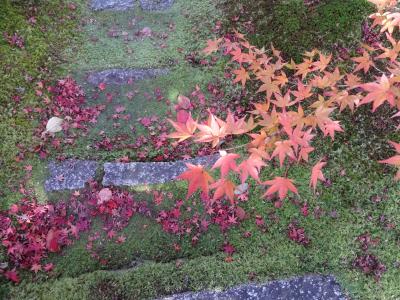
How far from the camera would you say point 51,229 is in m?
5.12

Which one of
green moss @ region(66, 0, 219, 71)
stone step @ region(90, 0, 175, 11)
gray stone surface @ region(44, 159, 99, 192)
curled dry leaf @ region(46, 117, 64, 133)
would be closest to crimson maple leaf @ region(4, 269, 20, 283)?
gray stone surface @ region(44, 159, 99, 192)

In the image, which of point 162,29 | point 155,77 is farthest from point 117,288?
point 162,29

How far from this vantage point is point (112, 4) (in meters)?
8.17

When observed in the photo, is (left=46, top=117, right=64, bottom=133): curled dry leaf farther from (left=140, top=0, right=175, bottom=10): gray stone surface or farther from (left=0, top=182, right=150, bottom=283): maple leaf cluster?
(left=140, top=0, right=175, bottom=10): gray stone surface

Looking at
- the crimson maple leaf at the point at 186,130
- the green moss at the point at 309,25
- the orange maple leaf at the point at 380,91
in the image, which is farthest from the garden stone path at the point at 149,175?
the orange maple leaf at the point at 380,91

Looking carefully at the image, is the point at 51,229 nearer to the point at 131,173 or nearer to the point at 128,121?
the point at 131,173

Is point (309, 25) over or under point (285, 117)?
over

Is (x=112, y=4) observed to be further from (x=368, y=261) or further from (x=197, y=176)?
(x=368, y=261)

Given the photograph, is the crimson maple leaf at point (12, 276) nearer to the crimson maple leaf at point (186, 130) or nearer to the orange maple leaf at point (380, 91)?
the crimson maple leaf at point (186, 130)

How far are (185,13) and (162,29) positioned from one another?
1.88 feet

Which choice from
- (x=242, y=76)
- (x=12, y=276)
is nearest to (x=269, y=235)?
(x=242, y=76)

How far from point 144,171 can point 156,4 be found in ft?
13.2

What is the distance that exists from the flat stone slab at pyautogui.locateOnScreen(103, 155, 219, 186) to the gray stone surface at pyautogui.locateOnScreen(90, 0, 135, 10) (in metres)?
3.89

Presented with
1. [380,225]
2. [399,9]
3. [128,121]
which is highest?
[399,9]
